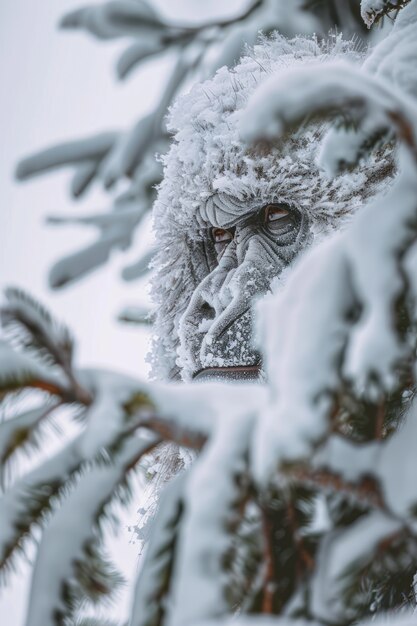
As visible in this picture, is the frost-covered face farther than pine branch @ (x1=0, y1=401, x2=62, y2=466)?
Yes

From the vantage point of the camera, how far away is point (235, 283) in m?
2.13

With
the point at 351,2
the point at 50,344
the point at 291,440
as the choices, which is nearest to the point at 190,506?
the point at 291,440

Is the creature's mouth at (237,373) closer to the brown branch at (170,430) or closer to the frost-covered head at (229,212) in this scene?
the frost-covered head at (229,212)

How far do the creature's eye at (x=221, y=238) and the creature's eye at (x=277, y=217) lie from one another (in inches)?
5.9

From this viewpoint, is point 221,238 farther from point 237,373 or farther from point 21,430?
point 21,430

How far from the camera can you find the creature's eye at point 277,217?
2316 mm

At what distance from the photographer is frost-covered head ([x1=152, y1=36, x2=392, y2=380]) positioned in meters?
2.15

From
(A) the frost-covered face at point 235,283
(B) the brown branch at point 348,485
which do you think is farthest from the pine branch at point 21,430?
(A) the frost-covered face at point 235,283

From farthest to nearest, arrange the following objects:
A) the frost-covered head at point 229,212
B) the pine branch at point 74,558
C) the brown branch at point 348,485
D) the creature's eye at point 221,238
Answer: the creature's eye at point 221,238, the frost-covered head at point 229,212, the pine branch at point 74,558, the brown branch at point 348,485

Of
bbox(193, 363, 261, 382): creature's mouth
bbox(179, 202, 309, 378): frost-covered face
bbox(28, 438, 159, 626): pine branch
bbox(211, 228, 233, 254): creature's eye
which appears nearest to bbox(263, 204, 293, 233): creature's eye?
bbox(179, 202, 309, 378): frost-covered face

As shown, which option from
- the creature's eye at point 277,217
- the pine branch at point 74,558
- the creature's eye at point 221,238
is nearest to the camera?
the pine branch at point 74,558

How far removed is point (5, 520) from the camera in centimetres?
87

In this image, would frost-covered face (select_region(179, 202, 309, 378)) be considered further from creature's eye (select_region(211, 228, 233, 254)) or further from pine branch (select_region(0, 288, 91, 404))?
pine branch (select_region(0, 288, 91, 404))

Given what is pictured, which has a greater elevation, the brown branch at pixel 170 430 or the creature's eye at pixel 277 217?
the brown branch at pixel 170 430
